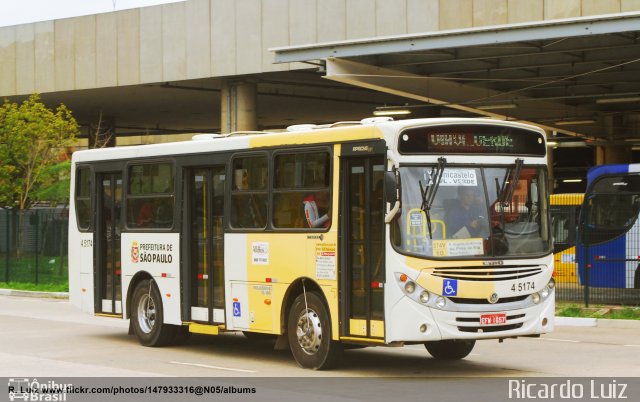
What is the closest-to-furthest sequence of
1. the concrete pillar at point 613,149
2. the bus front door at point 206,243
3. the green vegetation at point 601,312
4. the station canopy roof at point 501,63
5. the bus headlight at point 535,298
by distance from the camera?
the bus headlight at point 535,298 → the bus front door at point 206,243 → the green vegetation at point 601,312 → the station canopy roof at point 501,63 → the concrete pillar at point 613,149

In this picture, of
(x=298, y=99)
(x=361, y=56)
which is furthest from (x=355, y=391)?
(x=298, y=99)

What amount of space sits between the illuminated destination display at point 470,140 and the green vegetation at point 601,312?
8.54m

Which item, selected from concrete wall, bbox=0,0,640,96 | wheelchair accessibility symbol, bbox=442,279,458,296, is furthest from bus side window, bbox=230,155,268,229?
concrete wall, bbox=0,0,640,96

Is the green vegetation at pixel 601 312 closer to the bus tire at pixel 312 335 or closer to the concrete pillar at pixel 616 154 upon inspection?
the bus tire at pixel 312 335

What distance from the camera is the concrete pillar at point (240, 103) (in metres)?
39.1

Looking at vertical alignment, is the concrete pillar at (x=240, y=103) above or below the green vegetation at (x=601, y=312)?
above

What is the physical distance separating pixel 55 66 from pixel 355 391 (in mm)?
32524

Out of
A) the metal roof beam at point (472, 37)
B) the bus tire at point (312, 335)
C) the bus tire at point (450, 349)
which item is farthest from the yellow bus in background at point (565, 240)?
the bus tire at point (312, 335)

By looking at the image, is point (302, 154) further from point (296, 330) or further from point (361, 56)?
point (361, 56)

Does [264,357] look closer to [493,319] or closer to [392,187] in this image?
[493,319]

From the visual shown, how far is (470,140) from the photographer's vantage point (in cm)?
1379

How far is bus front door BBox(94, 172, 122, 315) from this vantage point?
1830 cm

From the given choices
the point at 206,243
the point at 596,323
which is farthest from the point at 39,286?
the point at 206,243

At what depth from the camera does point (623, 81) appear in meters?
32.8
